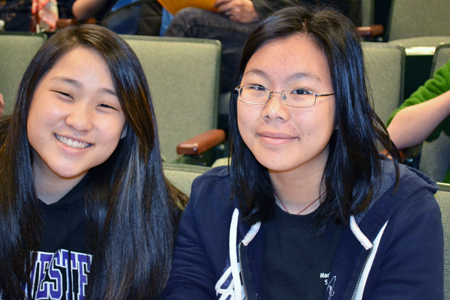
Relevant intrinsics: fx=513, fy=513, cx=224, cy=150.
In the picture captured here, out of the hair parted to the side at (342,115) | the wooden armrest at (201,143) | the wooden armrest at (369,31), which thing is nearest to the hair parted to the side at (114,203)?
the hair parted to the side at (342,115)

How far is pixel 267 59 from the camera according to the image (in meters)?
1.06

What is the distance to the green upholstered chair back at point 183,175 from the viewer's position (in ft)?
4.58

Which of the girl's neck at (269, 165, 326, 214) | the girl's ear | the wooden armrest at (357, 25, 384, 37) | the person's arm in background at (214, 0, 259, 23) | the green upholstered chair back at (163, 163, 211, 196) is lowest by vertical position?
the green upholstered chair back at (163, 163, 211, 196)

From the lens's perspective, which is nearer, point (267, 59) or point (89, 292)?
point (267, 59)

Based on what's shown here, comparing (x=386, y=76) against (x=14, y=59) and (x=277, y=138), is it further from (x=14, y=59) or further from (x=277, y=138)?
(x=14, y=59)

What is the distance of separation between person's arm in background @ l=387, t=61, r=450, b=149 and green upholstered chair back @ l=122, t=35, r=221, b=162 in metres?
0.83

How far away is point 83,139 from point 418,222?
29.0 inches

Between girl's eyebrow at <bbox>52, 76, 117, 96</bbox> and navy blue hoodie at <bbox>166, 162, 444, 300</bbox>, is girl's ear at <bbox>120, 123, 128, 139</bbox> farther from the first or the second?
navy blue hoodie at <bbox>166, 162, 444, 300</bbox>

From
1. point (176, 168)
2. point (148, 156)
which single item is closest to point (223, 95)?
point (176, 168)

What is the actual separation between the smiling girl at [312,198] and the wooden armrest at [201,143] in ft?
2.24

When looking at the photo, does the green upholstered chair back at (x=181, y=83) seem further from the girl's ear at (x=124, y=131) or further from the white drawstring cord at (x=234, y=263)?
the white drawstring cord at (x=234, y=263)

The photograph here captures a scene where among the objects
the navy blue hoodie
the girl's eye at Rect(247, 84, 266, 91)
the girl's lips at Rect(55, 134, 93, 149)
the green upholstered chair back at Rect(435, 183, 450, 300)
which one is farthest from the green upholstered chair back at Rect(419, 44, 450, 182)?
the girl's lips at Rect(55, 134, 93, 149)

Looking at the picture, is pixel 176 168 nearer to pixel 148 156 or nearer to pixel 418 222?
pixel 148 156

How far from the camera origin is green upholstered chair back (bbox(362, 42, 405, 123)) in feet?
6.51
